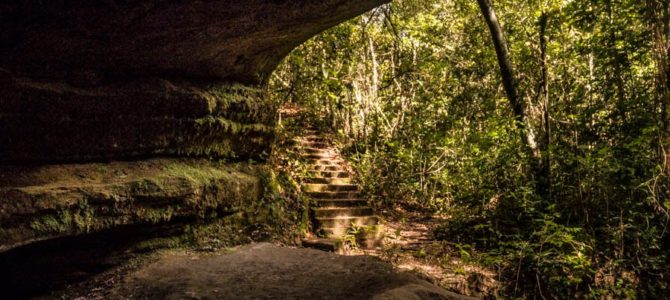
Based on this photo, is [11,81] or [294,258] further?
[294,258]

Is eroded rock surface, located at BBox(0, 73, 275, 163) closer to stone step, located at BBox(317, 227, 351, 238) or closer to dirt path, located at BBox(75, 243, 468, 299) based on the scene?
dirt path, located at BBox(75, 243, 468, 299)

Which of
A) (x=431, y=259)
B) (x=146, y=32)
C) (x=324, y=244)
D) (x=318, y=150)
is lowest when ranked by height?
(x=431, y=259)

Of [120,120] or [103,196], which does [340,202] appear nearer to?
[120,120]

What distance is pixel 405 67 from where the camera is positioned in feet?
39.5

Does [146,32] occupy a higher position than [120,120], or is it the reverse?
[146,32]

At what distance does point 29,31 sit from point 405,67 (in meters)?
10.2

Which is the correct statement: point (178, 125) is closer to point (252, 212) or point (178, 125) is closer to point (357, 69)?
point (252, 212)

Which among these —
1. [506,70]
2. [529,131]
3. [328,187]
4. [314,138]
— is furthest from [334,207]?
[506,70]

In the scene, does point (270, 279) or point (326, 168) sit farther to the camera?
point (326, 168)

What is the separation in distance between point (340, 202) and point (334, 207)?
286 mm

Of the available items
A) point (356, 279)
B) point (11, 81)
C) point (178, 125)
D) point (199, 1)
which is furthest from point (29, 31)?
point (356, 279)

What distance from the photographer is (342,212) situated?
920 centimetres

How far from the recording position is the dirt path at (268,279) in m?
3.03

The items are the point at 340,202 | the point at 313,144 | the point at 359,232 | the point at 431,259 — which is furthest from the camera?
the point at 313,144
